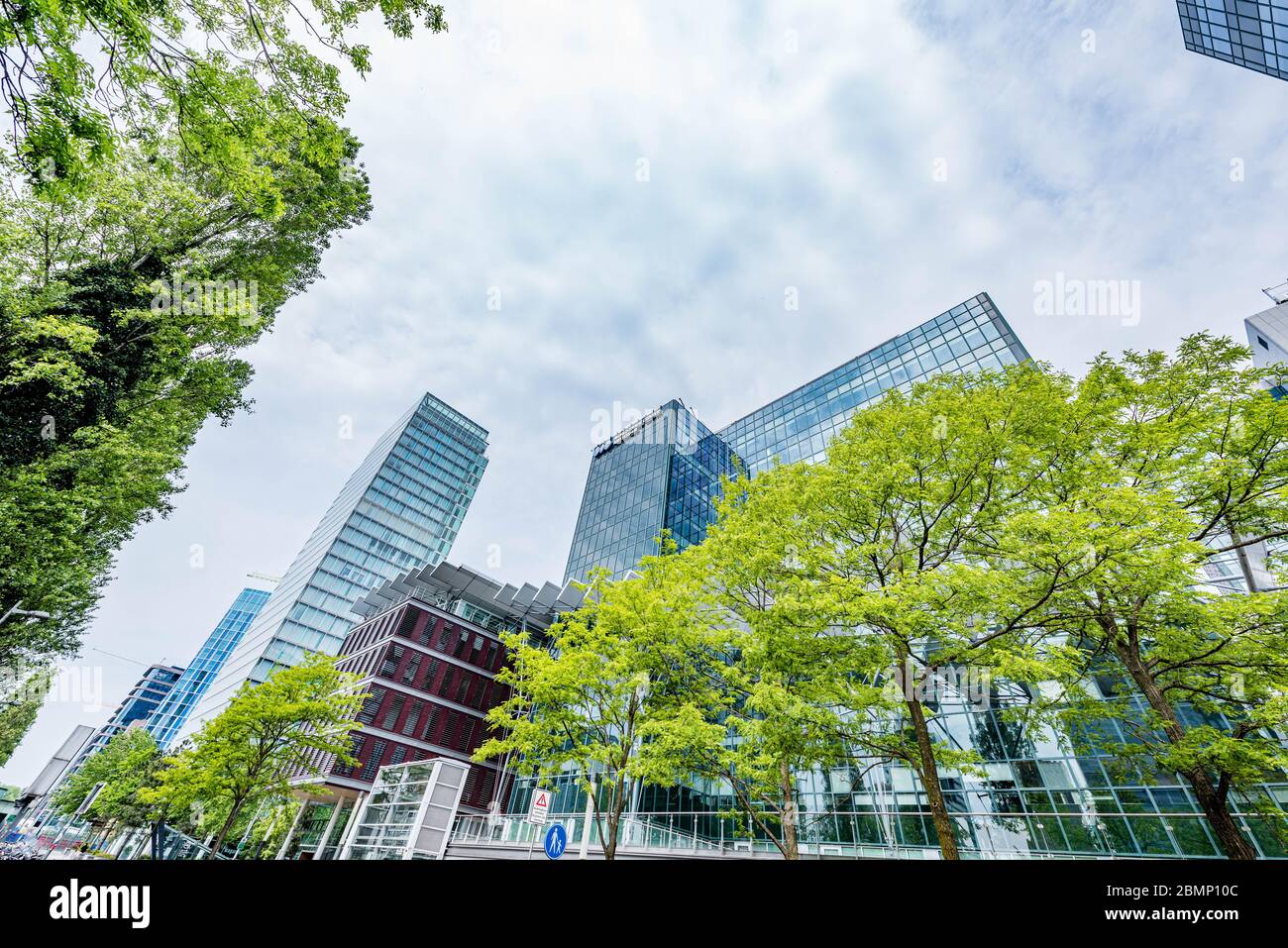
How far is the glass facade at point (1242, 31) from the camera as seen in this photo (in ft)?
107

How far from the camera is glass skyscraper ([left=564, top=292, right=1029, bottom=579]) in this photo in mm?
40312

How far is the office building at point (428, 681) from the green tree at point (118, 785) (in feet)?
34.2

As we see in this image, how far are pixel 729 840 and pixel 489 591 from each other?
82.3ft

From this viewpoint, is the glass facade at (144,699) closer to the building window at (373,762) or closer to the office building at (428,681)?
the office building at (428,681)

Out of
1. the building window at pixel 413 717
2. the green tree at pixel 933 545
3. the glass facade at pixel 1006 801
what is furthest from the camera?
the building window at pixel 413 717

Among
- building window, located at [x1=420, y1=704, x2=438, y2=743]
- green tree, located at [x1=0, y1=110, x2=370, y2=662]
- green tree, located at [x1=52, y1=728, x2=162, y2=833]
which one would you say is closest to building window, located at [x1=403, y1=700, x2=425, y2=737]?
building window, located at [x1=420, y1=704, x2=438, y2=743]

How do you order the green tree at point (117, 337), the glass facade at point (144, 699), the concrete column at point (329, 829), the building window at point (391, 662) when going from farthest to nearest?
the glass facade at point (144, 699), the building window at point (391, 662), the concrete column at point (329, 829), the green tree at point (117, 337)

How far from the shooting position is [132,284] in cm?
1611

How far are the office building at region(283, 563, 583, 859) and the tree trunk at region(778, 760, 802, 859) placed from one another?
74.2 feet

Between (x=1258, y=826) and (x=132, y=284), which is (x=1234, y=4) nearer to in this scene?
(x=1258, y=826)

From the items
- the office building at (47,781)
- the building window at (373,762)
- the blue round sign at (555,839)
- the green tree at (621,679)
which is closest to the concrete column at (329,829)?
the building window at (373,762)

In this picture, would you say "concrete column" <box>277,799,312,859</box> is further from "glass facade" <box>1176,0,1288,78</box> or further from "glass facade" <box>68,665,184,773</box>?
"glass facade" <box>68,665,184,773</box>

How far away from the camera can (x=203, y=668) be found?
135 metres

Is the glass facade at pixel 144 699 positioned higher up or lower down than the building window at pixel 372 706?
higher up
